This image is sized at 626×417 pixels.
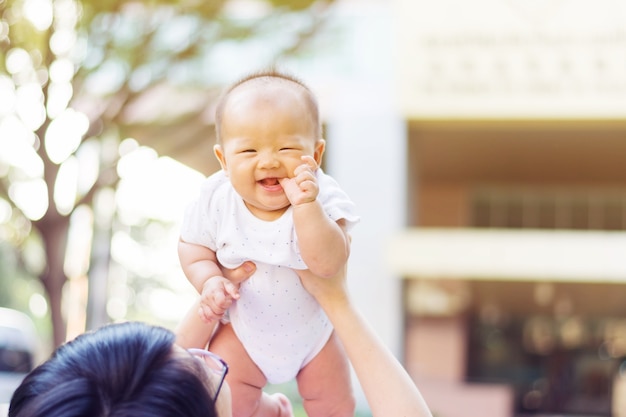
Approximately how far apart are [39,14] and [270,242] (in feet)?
22.6

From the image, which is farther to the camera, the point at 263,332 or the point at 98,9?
the point at 98,9

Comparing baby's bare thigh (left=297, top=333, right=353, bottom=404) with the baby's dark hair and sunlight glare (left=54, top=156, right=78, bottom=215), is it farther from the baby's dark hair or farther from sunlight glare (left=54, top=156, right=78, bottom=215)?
sunlight glare (left=54, top=156, right=78, bottom=215)

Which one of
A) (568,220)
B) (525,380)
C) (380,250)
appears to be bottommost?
(525,380)

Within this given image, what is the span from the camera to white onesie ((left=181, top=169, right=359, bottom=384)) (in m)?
1.58

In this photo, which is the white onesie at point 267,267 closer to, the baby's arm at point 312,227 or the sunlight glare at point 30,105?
the baby's arm at point 312,227

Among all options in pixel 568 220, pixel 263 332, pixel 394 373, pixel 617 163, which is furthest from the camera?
pixel 568 220

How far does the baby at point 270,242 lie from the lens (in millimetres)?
1518

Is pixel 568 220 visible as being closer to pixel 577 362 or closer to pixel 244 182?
pixel 577 362

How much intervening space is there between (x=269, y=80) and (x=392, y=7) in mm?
12330

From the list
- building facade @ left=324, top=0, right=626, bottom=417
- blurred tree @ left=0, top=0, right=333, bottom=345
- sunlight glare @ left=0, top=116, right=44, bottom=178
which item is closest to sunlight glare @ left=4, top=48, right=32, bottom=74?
blurred tree @ left=0, top=0, right=333, bottom=345

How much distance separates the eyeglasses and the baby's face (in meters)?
0.27

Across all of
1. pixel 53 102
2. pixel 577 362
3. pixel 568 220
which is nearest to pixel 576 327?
pixel 577 362

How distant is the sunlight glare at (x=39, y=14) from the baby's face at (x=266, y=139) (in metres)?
6.78

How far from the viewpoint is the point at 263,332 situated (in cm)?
167
